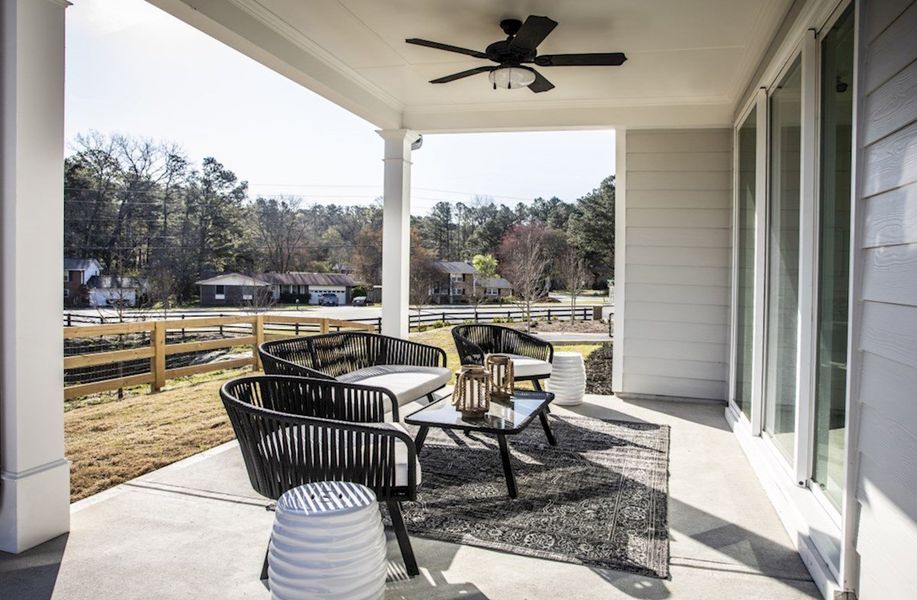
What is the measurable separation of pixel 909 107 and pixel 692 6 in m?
2.07

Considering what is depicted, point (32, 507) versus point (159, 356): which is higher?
point (159, 356)

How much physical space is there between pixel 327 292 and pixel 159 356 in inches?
92.9

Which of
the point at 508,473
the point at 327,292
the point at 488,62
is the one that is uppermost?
the point at 488,62

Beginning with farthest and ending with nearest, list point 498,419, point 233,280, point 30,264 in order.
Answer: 1. point 233,280
2. point 498,419
3. point 30,264

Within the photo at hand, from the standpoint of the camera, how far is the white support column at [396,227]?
5.64 metres

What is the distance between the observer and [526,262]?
905cm

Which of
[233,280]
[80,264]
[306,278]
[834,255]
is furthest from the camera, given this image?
[306,278]

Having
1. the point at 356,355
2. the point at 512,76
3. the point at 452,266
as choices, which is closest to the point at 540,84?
the point at 512,76

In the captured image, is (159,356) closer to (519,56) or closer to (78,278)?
(78,278)

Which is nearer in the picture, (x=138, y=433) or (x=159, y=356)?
(x=138, y=433)

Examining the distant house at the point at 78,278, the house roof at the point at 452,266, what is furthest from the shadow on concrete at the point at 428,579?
the house roof at the point at 452,266

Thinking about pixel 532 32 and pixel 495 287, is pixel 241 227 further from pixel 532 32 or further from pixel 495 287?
pixel 532 32

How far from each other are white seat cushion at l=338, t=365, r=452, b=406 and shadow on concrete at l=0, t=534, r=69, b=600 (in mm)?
1729

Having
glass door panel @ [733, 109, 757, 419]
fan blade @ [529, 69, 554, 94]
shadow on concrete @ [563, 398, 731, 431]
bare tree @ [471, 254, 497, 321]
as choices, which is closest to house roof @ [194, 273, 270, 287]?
bare tree @ [471, 254, 497, 321]
